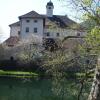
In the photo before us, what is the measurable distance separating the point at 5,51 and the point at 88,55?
59.5 m

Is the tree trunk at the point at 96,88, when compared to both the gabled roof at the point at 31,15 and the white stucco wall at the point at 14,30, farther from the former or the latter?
the white stucco wall at the point at 14,30

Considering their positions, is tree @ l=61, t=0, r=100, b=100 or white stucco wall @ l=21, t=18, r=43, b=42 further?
white stucco wall @ l=21, t=18, r=43, b=42

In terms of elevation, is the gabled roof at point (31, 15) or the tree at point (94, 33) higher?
the gabled roof at point (31, 15)

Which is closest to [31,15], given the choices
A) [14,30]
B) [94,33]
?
[14,30]

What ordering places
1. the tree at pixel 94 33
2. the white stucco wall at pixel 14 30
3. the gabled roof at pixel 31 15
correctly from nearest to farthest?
the tree at pixel 94 33, the gabled roof at pixel 31 15, the white stucco wall at pixel 14 30

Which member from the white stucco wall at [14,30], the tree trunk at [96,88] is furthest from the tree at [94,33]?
the white stucco wall at [14,30]

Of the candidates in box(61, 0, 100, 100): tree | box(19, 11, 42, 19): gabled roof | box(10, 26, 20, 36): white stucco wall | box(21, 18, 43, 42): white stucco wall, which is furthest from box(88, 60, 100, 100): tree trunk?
box(10, 26, 20, 36): white stucco wall

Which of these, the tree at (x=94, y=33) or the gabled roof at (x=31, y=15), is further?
the gabled roof at (x=31, y=15)

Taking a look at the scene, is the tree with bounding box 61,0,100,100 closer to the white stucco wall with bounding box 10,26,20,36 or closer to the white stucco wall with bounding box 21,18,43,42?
the white stucco wall with bounding box 21,18,43,42

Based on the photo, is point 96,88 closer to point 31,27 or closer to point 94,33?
point 94,33

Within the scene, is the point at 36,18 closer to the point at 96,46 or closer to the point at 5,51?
the point at 5,51

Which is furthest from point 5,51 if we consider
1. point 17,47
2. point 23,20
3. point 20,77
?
point 20,77

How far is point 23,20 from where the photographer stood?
79875 mm

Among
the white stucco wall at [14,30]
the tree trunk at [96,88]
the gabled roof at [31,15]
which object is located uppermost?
the gabled roof at [31,15]
